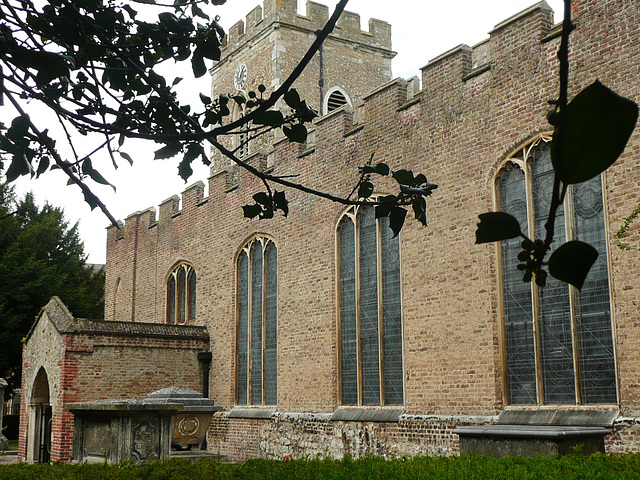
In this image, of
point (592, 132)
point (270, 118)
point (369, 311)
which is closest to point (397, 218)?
point (270, 118)

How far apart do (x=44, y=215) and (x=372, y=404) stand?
23.0 meters

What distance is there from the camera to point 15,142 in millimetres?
3531

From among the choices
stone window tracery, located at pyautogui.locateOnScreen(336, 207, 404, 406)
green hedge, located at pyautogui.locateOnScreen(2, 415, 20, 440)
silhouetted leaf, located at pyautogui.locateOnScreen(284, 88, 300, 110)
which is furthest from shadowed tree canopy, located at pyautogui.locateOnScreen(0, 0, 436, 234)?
green hedge, located at pyautogui.locateOnScreen(2, 415, 20, 440)

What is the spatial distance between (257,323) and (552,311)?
825 cm

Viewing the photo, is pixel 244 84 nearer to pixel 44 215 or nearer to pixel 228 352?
pixel 228 352

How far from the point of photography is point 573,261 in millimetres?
921

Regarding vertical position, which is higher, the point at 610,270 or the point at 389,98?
the point at 389,98

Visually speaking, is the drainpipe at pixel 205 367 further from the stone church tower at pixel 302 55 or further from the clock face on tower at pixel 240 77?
the clock face on tower at pixel 240 77

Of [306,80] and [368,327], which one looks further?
[306,80]

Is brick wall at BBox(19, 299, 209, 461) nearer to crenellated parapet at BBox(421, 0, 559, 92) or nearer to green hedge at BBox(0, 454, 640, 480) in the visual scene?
crenellated parapet at BBox(421, 0, 559, 92)

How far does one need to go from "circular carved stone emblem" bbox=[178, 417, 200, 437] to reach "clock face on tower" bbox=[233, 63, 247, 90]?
1390 cm

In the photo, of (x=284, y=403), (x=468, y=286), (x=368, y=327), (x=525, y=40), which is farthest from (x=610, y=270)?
(x=284, y=403)

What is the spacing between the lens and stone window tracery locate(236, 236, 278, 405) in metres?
17.2

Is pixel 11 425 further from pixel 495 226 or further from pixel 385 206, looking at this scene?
pixel 495 226
